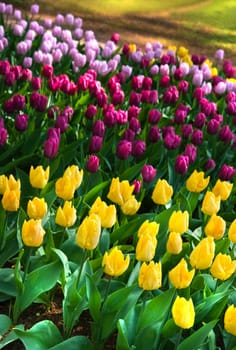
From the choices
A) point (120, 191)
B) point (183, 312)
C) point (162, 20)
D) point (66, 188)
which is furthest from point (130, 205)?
point (162, 20)

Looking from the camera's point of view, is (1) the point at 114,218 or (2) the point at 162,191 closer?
(1) the point at 114,218

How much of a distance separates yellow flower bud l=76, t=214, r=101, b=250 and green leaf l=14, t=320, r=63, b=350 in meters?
0.31

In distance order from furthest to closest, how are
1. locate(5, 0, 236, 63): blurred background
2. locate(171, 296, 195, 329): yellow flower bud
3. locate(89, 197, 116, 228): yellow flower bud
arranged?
1. locate(5, 0, 236, 63): blurred background
2. locate(89, 197, 116, 228): yellow flower bud
3. locate(171, 296, 195, 329): yellow flower bud

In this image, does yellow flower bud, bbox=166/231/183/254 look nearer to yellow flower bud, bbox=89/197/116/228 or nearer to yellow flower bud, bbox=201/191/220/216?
yellow flower bud, bbox=89/197/116/228

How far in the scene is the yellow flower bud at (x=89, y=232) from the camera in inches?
83.3

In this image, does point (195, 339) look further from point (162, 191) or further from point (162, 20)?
point (162, 20)

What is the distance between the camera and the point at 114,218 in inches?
92.4

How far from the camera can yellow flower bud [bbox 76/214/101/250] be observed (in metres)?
2.12

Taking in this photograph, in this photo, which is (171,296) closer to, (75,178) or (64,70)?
(75,178)

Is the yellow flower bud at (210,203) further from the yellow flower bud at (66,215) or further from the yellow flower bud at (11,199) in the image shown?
the yellow flower bud at (11,199)

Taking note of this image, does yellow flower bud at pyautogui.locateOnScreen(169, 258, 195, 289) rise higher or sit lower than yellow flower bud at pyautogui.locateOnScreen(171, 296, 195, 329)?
higher

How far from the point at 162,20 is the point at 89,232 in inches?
350

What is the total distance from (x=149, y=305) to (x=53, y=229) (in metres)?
0.73

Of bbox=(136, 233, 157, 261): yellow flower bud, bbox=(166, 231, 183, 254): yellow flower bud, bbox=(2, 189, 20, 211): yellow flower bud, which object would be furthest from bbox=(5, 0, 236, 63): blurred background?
bbox=(136, 233, 157, 261): yellow flower bud
